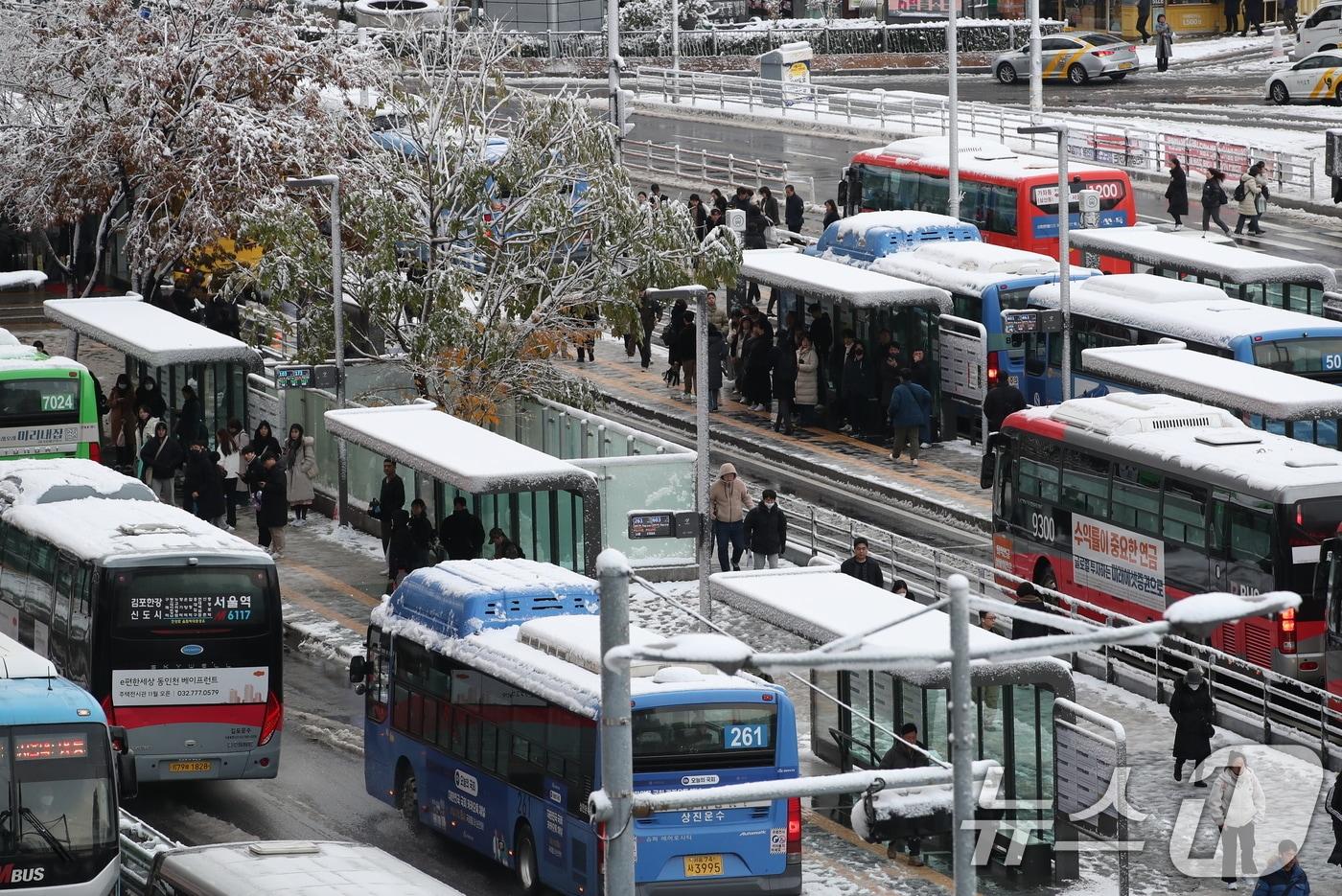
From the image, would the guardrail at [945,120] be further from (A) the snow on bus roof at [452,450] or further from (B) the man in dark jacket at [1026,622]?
(B) the man in dark jacket at [1026,622]

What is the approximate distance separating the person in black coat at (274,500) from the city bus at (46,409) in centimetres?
306

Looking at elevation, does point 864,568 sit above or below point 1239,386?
below

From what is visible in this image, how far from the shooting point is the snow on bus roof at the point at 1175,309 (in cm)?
3209

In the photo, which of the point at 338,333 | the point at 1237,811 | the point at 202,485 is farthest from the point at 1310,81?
the point at 1237,811

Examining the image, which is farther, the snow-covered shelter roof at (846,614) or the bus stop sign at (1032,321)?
the bus stop sign at (1032,321)

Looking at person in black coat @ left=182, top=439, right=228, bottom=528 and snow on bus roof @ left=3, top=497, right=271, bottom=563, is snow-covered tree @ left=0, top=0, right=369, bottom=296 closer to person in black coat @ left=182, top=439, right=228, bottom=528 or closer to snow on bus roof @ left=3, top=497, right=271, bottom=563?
person in black coat @ left=182, top=439, right=228, bottom=528

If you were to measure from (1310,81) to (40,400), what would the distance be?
41.0m

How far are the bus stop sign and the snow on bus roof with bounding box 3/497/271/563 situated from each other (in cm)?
1373

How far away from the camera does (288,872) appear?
16094 mm

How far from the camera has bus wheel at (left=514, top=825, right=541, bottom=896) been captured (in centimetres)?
1936

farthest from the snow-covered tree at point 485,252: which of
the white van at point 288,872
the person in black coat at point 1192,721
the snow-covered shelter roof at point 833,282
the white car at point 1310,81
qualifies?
the white car at point 1310,81

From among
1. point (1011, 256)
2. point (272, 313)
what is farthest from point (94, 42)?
point (1011, 256)

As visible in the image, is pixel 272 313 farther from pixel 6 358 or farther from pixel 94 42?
pixel 94 42

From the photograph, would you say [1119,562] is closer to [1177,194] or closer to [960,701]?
[960,701]
